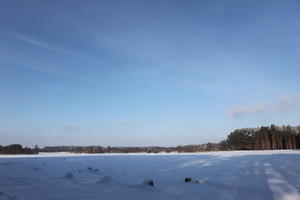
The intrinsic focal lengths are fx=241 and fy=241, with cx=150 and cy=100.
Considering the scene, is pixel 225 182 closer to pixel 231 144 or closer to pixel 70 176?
pixel 70 176

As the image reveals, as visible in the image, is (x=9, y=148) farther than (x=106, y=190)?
Yes

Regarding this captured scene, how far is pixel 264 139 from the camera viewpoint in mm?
78500

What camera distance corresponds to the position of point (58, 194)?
6.89 metres

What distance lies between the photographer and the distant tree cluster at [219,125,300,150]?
247 feet

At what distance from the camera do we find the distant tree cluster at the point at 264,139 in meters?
75.3

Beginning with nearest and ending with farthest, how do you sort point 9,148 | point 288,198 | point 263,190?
point 288,198 < point 263,190 < point 9,148

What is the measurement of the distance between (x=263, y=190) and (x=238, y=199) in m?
Result: 1.92

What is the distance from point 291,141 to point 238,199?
266 feet

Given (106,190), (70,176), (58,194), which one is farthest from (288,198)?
(70,176)

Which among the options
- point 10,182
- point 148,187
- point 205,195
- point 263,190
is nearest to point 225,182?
point 263,190

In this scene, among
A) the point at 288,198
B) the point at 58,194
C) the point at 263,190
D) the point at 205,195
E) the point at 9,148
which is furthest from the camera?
the point at 9,148

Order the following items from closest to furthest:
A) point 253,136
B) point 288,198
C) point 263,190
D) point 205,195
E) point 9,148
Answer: point 288,198
point 205,195
point 263,190
point 9,148
point 253,136

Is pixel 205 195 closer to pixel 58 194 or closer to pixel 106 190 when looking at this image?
pixel 106 190

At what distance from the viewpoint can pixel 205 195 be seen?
309 inches
